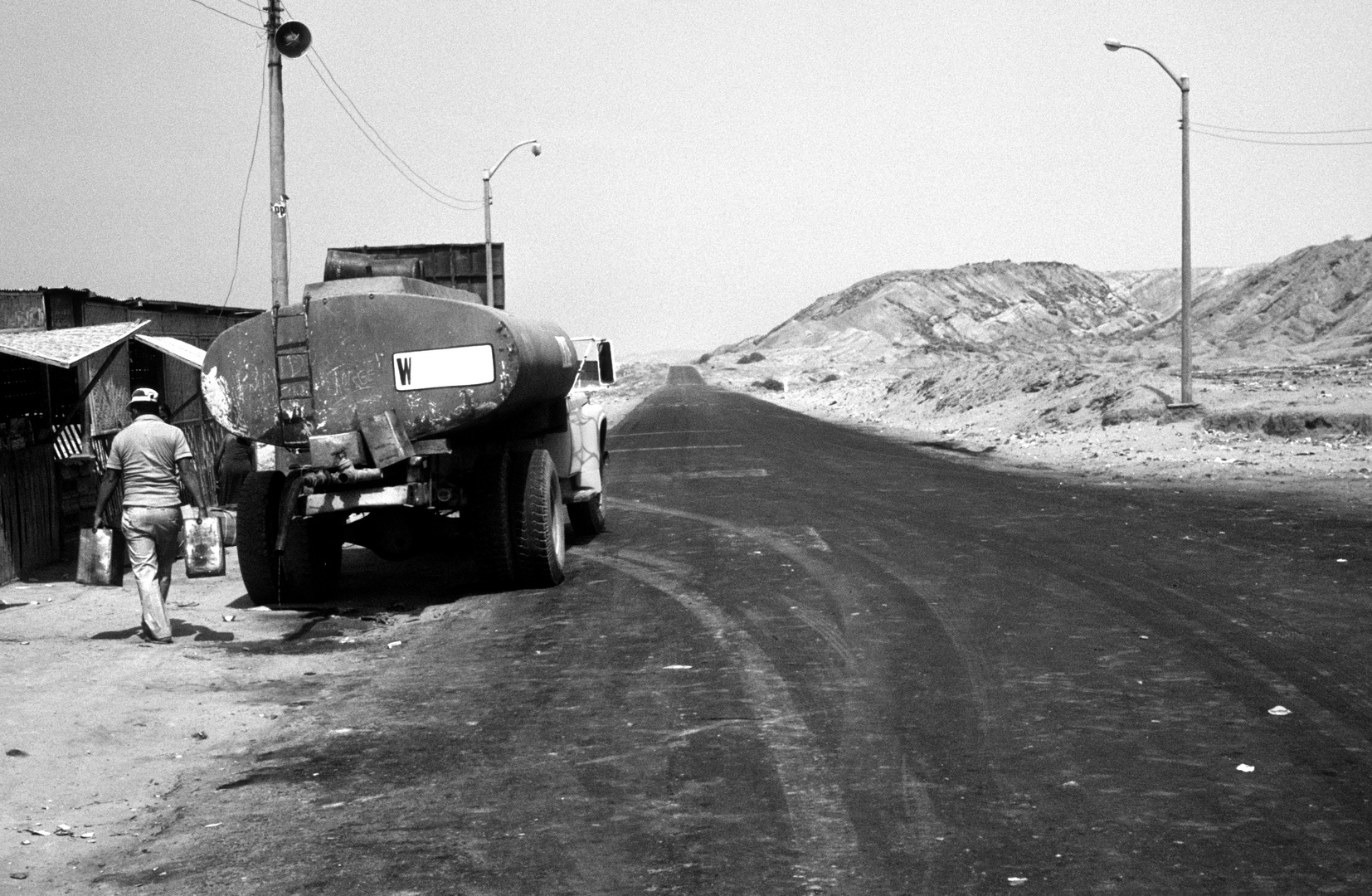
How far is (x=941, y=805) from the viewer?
226 inches

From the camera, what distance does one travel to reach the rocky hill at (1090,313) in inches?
2886

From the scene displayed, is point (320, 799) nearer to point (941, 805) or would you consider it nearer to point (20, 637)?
point (941, 805)

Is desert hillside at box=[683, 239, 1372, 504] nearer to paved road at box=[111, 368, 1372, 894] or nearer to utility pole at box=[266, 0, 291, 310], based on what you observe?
paved road at box=[111, 368, 1372, 894]

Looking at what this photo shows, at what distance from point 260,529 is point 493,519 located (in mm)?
2063

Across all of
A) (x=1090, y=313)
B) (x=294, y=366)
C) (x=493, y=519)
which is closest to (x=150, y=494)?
(x=294, y=366)

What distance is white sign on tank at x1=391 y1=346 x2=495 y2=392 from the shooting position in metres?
11.0

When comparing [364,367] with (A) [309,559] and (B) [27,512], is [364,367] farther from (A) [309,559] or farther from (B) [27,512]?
(B) [27,512]

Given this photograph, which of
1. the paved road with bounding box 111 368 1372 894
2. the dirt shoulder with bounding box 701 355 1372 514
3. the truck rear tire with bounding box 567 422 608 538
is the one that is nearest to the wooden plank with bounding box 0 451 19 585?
the paved road with bounding box 111 368 1372 894

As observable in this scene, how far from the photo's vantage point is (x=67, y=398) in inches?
606

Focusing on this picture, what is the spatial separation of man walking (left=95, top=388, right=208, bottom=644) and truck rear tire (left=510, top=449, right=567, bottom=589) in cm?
287

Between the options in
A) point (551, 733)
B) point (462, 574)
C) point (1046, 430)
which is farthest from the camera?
point (1046, 430)

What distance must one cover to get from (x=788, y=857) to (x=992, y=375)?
43.2 metres

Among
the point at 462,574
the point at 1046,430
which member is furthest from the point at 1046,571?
the point at 1046,430

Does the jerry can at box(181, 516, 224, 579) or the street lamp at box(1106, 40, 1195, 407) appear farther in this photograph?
the street lamp at box(1106, 40, 1195, 407)
